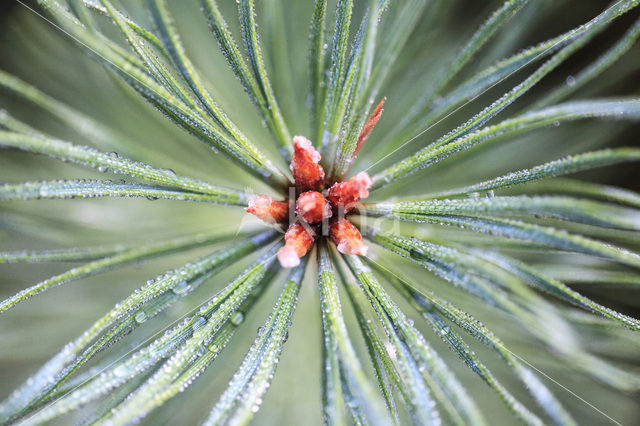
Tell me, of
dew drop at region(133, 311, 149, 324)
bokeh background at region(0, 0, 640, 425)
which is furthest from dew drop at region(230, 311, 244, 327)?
bokeh background at region(0, 0, 640, 425)

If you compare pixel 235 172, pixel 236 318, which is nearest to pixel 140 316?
pixel 236 318

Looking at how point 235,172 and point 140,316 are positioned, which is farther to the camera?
point 235,172

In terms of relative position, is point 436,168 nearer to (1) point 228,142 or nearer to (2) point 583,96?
(2) point 583,96

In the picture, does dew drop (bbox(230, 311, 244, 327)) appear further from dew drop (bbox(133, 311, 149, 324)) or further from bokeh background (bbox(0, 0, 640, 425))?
bokeh background (bbox(0, 0, 640, 425))

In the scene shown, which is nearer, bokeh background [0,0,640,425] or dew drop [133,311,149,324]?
dew drop [133,311,149,324]

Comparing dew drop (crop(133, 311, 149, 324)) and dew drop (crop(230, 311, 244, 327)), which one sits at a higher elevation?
dew drop (crop(230, 311, 244, 327))

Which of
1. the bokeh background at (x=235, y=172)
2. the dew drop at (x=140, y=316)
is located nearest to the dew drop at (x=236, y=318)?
the dew drop at (x=140, y=316)

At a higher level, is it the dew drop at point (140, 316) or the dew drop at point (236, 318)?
the dew drop at point (236, 318)

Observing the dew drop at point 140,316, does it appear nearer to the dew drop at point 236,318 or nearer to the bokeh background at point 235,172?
the dew drop at point 236,318

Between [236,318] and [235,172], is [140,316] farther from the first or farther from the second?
[235,172]
